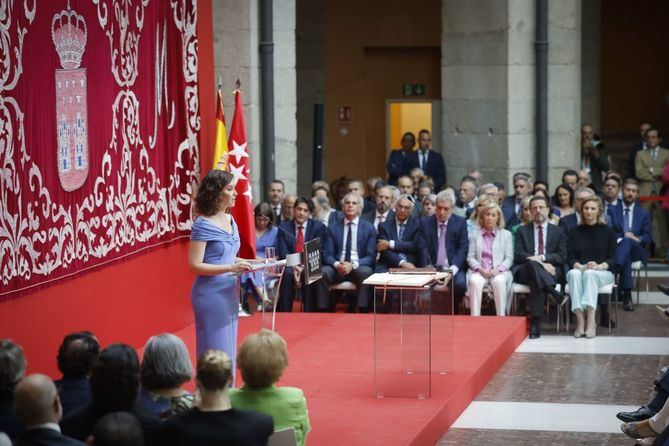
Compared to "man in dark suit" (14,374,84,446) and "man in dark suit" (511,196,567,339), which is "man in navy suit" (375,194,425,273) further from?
"man in dark suit" (14,374,84,446)

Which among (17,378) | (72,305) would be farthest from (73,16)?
(17,378)

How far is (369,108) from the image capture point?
65.0ft

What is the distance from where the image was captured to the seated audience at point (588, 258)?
11625mm

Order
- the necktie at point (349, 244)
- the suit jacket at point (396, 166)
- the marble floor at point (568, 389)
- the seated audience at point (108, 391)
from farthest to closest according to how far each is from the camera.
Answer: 1. the suit jacket at point (396, 166)
2. the necktie at point (349, 244)
3. the marble floor at point (568, 389)
4. the seated audience at point (108, 391)

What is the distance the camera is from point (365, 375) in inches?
367

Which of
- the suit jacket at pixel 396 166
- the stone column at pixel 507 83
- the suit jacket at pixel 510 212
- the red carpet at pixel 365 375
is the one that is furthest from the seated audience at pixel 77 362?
the suit jacket at pixel 396 166

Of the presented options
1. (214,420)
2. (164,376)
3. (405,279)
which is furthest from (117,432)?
(405,279)

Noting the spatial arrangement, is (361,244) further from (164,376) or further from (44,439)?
(44,439)

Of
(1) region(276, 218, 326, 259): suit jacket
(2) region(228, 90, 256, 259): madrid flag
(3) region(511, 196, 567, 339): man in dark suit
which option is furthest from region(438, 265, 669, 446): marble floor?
(2) region(228, 90, 256, 259): madrid flag

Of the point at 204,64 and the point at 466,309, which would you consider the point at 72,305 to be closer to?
the point at 204,64

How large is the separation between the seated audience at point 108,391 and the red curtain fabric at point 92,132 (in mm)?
2669

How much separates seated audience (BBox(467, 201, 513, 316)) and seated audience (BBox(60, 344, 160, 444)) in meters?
6.88

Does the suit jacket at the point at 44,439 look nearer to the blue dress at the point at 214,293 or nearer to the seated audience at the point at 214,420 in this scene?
the seated audience at the point at 214,420

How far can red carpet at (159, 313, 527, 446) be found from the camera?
7.84 meters
